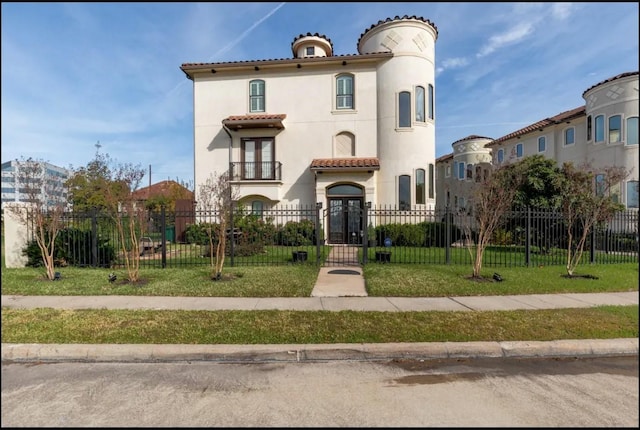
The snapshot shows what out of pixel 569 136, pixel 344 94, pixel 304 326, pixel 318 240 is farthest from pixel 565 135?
pixel 304 326

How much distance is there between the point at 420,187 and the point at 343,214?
4.39 metres

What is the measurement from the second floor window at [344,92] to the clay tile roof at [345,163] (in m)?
3.08

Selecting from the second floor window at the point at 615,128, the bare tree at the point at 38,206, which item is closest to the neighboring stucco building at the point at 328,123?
the bare tree at the point at 38,206

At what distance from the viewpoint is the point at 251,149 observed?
18500 mm

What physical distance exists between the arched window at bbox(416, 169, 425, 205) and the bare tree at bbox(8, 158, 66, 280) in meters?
15.0

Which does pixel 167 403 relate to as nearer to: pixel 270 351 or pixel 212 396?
pixel 212 396

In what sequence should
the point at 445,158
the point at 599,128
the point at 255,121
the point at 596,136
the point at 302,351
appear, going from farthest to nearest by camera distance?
the point at 445,158
the point at 596,136
the point at 599,128
the point at 255,121
the point at 302,351

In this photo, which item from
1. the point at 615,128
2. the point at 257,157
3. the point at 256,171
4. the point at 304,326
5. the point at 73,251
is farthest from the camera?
the point at 257,157

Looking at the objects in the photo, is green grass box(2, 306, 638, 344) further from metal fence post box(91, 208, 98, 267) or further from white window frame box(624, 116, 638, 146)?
white window frame box(624, 116, 638, 146)

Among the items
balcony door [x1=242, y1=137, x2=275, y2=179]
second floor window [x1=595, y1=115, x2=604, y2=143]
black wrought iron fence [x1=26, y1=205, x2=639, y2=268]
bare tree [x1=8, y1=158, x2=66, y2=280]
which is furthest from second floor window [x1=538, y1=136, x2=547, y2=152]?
bare tree [x1=8, y1=158, x2=66, y2=280]

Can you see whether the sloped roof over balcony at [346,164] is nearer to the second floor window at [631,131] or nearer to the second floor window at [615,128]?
the second floor window at [615,128]

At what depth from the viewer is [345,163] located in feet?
55.4

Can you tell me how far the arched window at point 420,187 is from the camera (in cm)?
1756

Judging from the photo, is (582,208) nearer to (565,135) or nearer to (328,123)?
(328,123)
